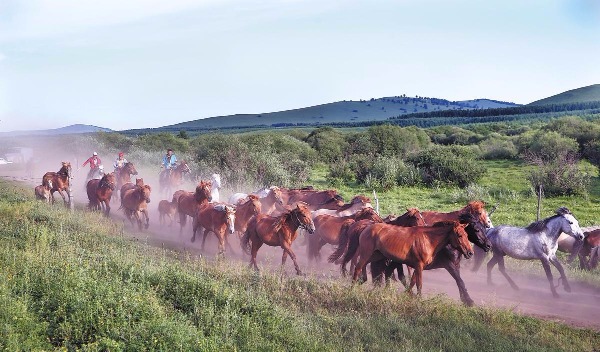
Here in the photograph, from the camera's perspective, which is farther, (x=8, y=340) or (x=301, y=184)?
(x=301, y=184)

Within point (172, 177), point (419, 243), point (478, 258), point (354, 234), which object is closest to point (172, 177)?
point (172, 177)

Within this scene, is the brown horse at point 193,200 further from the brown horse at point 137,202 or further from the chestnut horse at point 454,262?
the chestnut horse at point 454,262

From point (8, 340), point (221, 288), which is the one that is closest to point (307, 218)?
point (221, 288)

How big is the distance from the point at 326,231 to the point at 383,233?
9.54ft

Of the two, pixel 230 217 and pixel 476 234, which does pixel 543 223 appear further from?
pixel 230 217

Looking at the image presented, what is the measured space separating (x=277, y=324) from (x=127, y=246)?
6.39 metres

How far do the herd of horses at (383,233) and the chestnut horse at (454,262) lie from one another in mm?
18

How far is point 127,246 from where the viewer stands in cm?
1309

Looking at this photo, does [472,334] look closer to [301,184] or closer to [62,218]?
[62,218]

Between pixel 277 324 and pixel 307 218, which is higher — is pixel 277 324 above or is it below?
below

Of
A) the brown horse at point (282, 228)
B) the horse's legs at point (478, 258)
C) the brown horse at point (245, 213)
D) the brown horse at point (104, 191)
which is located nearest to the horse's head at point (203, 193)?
the brown horse at point (245, 213)

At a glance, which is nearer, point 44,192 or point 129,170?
point 44,192

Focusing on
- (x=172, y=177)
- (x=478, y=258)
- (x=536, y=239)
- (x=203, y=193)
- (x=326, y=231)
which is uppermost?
(x=203, y=193)

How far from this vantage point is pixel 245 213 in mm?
14461
